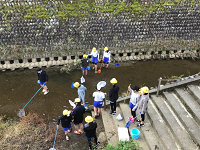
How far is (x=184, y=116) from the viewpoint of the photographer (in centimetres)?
695

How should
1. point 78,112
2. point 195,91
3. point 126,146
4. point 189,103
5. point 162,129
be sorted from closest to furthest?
point 126,146 < point 162,129 < point 78,112 < point 189,103 < point 195,91

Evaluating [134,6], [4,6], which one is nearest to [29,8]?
[4,6]

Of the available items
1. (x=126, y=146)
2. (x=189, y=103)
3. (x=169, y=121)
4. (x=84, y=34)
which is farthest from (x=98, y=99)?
(x=84, y=34)

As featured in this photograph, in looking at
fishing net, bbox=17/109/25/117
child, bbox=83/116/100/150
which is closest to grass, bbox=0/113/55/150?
fishing net, bbox=17/109/25/117

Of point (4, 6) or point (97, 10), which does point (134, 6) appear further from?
point (4, 6)

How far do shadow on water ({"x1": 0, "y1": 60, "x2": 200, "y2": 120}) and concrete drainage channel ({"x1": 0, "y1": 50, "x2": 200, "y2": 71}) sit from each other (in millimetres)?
390

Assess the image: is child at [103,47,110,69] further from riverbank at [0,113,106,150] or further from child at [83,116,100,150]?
child at [83,116,100,150]

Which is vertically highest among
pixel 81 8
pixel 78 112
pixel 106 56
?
pixel 81 8

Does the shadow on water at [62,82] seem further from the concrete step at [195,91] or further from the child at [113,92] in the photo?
the concrete step at [195,91]

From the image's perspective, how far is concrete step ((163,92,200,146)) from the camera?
6.28 meters

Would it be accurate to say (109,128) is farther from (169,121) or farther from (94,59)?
(94,59)

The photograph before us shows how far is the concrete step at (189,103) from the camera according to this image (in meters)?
6.83

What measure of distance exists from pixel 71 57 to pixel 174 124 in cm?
759

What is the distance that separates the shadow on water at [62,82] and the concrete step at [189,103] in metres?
2.71
